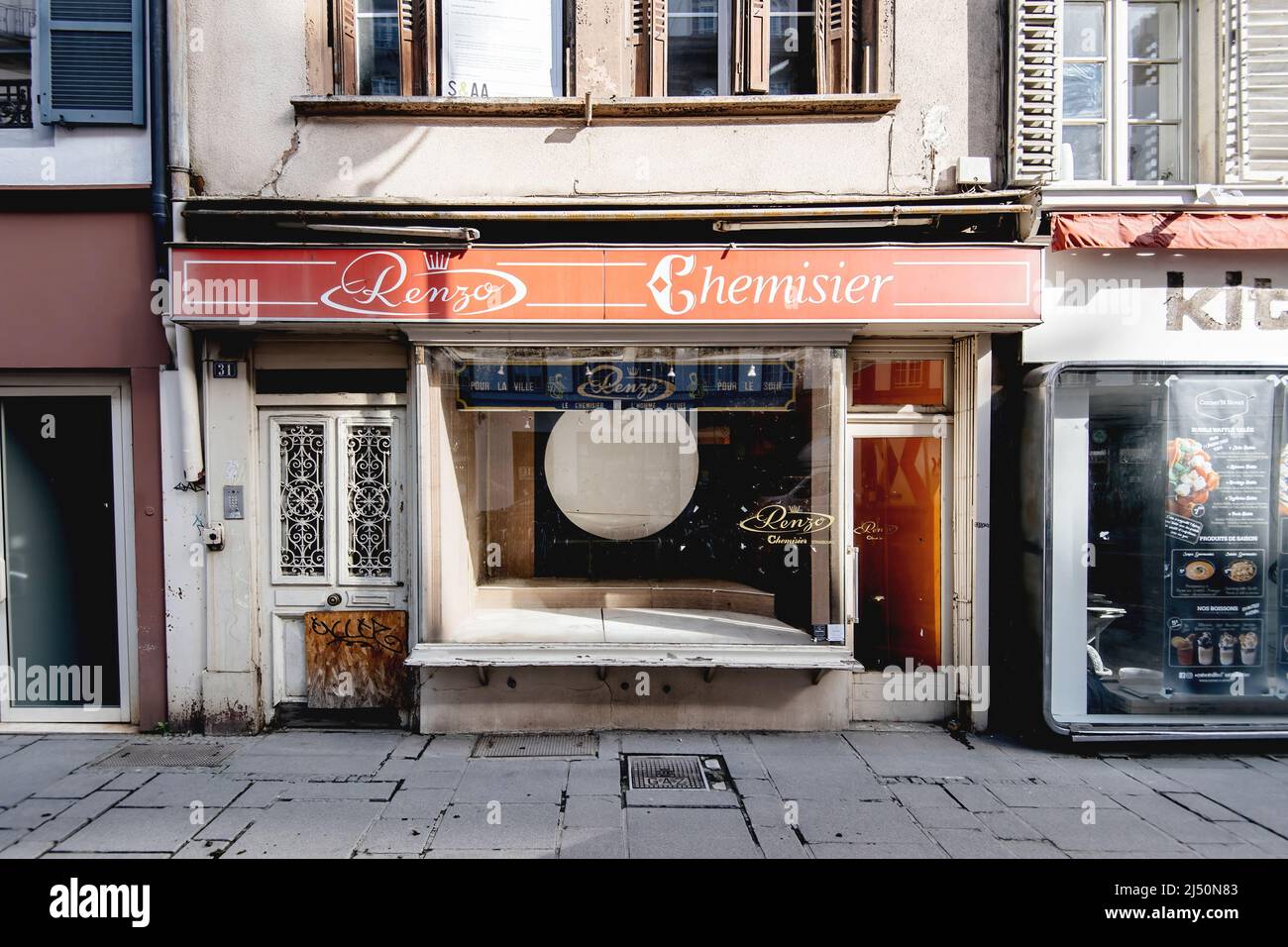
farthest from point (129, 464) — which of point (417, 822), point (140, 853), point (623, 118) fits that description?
point (623, 118)

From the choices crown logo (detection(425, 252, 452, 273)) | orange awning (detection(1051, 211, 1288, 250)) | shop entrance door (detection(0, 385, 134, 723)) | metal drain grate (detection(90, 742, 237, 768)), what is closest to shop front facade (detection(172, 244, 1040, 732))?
crown logo (detection(425, 252, 452, 273))

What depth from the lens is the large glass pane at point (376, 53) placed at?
6.03 metres

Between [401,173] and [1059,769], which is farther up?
[401,173]

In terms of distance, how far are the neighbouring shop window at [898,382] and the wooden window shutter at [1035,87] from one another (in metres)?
1.62

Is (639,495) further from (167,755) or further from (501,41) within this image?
(167,755)

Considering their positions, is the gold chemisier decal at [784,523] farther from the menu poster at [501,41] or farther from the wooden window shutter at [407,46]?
the wooden window shutter at [407,46]

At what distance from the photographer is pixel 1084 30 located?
6.07m

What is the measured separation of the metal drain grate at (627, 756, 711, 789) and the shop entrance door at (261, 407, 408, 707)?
89.6 inches

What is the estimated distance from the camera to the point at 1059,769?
17.0 feet

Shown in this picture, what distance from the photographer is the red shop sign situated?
5285 mm

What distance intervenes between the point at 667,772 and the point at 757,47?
5660mm

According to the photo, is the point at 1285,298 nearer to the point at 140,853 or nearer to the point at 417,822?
the point at 417,822

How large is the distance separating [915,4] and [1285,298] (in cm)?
376

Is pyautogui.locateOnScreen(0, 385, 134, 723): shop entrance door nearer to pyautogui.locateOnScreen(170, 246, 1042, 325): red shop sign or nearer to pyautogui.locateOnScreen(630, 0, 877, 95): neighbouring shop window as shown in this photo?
pyautogui.locateOnScreen(170, 246, 1042, 325): red shop sign
